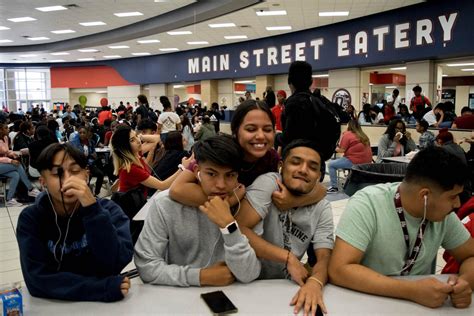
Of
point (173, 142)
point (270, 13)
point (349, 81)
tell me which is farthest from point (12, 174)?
point (349, 81)

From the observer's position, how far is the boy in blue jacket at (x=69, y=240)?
1.52 metres

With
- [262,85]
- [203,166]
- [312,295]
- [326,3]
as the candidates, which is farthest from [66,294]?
[262,85]

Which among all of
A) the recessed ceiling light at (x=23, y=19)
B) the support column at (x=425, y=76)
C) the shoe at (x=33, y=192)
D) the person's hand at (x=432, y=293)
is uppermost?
the recessed ceiling light at (x=23, y=19)

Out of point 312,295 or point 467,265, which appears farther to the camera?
point 467,265

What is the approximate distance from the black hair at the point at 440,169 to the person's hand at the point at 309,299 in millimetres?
553

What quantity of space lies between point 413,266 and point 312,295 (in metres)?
0.52

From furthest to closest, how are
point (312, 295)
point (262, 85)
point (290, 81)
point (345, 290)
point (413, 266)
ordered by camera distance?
1. point (262, 85)
2. point (290, 81)
3. point (413, 266)
4. point (345, 290)
5. point (312, 295)

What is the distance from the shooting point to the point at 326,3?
10.7 meters

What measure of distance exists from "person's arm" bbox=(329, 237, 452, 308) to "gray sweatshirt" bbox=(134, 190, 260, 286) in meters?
0.32

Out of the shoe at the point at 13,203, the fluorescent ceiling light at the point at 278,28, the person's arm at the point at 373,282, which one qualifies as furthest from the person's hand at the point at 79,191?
the fluorescent ceiling light at the point at 278,28

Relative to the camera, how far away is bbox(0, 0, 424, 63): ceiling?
1111 centimetres

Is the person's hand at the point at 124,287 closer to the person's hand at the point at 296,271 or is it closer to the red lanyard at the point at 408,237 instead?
the person's hand at the point at 296,271

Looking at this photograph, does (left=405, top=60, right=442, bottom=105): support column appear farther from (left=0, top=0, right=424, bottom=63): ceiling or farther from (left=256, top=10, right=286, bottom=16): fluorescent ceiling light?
(left=256, top=10, right=286, bottom=16): fluorescent ceiling light

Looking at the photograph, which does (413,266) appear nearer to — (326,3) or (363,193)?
(363,193)
